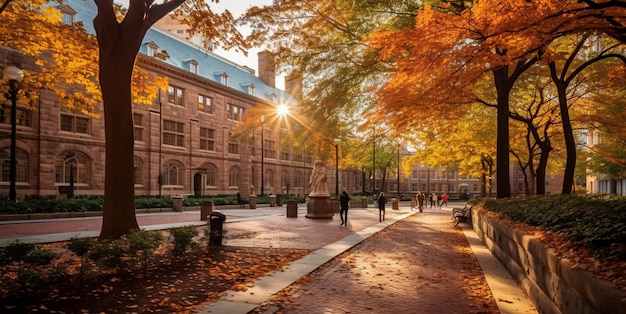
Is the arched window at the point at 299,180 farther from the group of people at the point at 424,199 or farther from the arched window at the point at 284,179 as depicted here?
→ the group of people at the point at 424,199

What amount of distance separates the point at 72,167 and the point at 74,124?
4.12 m

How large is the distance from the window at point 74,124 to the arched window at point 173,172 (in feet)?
27.0

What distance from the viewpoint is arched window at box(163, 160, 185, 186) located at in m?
40.0

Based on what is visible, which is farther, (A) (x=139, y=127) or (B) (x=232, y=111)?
(B) (x=232, y=111)

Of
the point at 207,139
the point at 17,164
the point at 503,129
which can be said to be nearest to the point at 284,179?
the point at 207,139

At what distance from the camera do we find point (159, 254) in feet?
30.3

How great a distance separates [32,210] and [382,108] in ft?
56.4

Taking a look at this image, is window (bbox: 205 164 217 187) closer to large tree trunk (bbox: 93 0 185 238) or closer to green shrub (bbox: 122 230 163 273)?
large tree trunk (bbox: 93 0 185 238)

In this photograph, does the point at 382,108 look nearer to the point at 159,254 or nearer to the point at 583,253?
the point at 159,254

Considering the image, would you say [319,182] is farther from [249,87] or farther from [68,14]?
[249,87]

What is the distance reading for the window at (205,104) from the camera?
45166 mm

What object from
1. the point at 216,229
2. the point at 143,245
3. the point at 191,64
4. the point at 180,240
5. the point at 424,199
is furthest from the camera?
the point at 424,199

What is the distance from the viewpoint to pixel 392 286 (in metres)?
7.60

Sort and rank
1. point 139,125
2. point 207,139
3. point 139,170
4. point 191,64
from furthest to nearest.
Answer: point 207,139 → point 191,64 → point 139,125 → point 139,170
